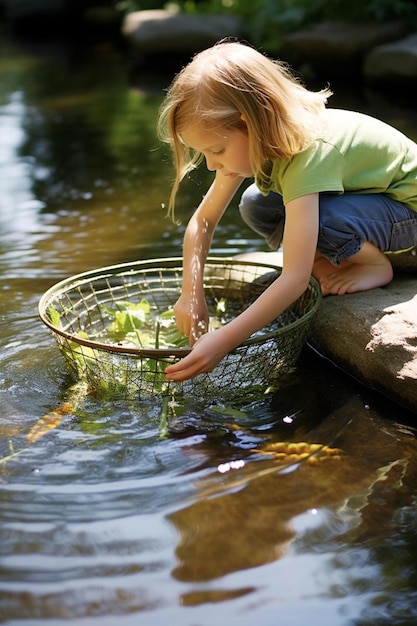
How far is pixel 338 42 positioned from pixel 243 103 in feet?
20.7

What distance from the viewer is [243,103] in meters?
2.31

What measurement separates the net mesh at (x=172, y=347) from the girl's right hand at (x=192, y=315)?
0.13m

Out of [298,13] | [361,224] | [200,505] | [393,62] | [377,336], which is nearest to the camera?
[200,505]

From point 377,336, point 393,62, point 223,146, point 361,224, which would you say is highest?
point 223,146

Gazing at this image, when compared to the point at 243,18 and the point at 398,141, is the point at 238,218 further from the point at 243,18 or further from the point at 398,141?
the point at 243,18

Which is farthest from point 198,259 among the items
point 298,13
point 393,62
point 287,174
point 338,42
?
point 298,13

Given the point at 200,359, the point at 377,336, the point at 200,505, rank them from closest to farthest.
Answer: the point at 200,505
the point at 200,359
the point at 377,336

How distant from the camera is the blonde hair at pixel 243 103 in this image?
2.30 metres

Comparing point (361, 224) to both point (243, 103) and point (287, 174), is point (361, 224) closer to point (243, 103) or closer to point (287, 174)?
point (287, 174)

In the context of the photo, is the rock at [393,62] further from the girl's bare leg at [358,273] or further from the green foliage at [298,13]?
the girl's bare leg at [358,273]

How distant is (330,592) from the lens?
1685mm

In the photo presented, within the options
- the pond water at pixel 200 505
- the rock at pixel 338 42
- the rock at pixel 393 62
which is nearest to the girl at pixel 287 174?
the pond water at pixel 200 505

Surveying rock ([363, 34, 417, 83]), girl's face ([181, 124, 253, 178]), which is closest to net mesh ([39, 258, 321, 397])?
girl's face ([181, 124, 253, 178])

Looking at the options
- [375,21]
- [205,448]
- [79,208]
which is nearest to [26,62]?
[375,21]
